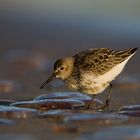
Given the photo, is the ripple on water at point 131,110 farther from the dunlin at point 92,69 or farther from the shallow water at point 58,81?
the dunlin at point 92,69

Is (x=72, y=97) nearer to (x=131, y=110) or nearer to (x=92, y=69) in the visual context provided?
(x=92, y=69)

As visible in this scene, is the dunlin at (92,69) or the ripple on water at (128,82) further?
the ripple on water at (128,82)

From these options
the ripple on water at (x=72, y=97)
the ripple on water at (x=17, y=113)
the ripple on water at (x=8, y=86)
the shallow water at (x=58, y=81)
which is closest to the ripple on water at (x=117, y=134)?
the shallow water at (x=58, y=81)

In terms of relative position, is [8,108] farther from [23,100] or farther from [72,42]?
[72,42]

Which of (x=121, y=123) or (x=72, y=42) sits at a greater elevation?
(x=72, y=42)

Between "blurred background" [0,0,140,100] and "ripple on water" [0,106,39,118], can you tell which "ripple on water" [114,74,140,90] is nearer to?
"blurred background" [0,0,140,100]

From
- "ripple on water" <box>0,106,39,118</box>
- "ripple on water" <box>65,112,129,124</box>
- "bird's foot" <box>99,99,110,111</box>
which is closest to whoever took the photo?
"ripple on water" <box>65,112,129,124</box>

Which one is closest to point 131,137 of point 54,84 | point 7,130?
point 7,130

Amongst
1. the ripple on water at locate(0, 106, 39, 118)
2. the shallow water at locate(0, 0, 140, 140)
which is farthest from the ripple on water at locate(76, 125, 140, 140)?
the ripple on water at locate(0, 106, 39, 118)
